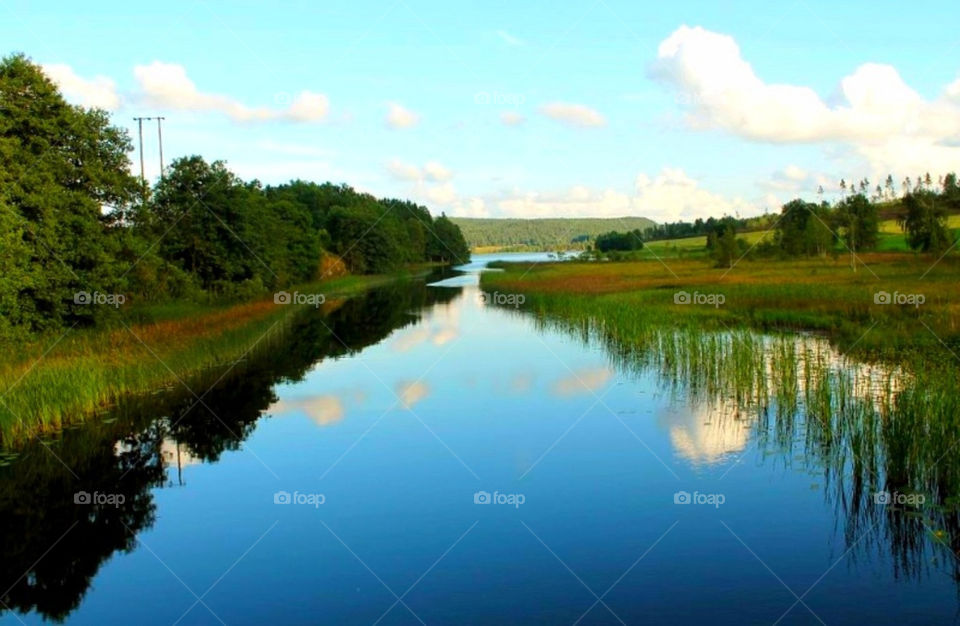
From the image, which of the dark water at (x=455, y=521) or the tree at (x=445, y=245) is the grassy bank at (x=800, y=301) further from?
the tree at (x=445, y=245)

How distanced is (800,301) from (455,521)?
28.3 metres

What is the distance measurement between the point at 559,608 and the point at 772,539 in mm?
3752

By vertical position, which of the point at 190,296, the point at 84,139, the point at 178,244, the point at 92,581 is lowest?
the point at 92,581

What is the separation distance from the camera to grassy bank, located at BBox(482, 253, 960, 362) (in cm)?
2550

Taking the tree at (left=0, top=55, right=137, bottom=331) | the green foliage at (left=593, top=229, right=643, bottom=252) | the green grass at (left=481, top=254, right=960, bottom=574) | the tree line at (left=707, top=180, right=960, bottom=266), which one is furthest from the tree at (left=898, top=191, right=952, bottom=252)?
the tree at (left=0, top=55, right=137, bottom=331)

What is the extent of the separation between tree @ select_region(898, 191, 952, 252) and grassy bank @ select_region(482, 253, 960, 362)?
199 cm

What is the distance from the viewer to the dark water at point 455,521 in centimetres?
969

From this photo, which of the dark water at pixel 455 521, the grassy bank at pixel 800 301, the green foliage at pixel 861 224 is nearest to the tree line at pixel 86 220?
the dark water at pixel 455 521

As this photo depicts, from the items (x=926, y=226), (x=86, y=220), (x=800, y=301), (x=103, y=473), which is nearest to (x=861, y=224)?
(x=926, y=226)

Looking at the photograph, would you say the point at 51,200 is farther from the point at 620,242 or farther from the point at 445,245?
the point at 445,245

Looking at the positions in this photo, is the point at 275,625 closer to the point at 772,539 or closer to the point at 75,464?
the point at 772,539

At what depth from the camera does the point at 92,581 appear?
10.6m

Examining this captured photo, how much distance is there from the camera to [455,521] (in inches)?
492

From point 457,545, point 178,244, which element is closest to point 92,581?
point 457,545
